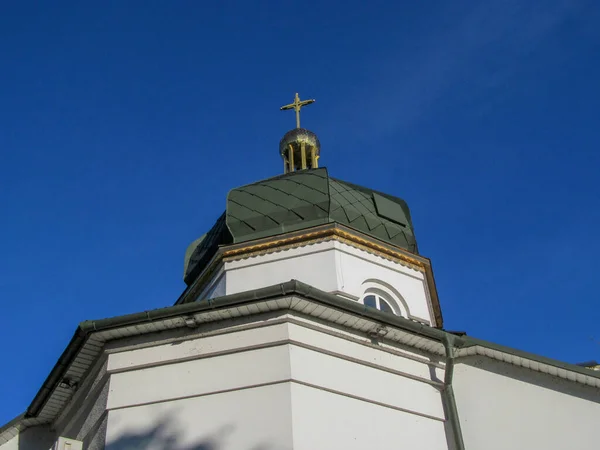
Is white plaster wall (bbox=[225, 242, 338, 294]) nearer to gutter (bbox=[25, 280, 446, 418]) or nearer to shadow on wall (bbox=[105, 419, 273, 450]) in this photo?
gutter (bbox=[25, 280, 446, 418])

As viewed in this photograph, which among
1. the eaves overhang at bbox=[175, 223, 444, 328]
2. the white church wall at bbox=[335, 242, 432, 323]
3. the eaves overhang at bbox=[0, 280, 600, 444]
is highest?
the eaves overhang at bbox=[175, 223, 444, 328]

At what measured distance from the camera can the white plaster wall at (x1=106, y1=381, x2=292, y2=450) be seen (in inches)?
283

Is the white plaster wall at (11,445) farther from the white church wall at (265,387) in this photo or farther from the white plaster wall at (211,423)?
the white plaster wall at (211,423)

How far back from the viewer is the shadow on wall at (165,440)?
23.9 ft

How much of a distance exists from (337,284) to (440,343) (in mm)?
2161

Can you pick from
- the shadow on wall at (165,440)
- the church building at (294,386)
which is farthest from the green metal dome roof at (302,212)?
the shadow on wall at (165,440)

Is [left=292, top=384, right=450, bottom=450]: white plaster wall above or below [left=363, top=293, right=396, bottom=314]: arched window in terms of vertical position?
below

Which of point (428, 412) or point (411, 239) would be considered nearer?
point (428, 412)

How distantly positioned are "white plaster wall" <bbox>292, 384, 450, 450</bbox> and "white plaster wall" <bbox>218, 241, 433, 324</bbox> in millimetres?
2743

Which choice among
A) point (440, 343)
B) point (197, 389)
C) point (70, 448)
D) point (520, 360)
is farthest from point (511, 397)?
point (70, 448)

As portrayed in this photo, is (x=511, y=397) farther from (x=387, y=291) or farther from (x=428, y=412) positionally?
(x=387, y=291)

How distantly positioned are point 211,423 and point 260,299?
1330 mm

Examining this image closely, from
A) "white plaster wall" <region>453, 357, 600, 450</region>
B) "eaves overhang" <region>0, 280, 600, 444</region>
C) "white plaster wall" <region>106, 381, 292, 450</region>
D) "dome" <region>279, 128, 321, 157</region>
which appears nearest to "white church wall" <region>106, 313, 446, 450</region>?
"white plaster wall" <region>106, 381, 292, 450</region>

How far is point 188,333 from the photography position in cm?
810
